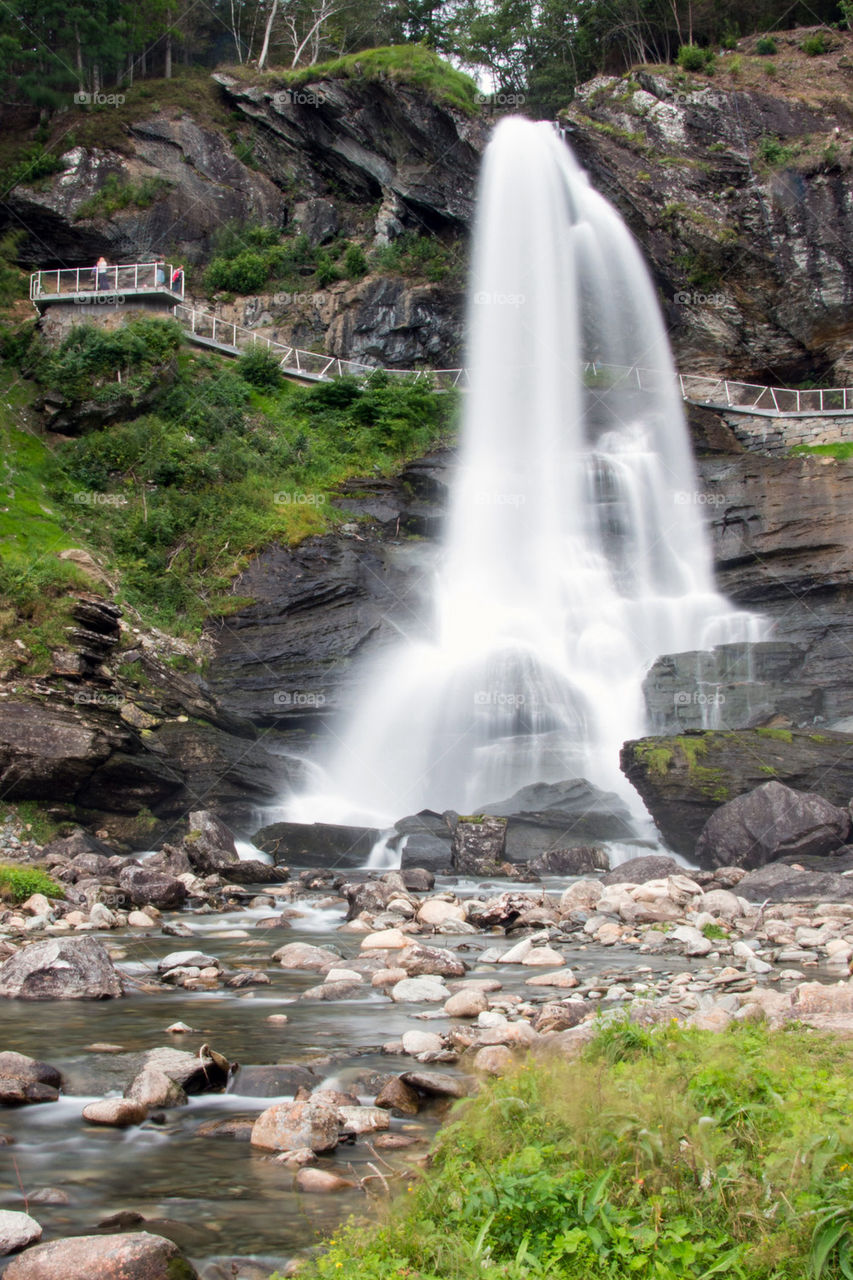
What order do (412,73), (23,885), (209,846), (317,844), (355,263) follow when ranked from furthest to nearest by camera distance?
(355,263) < (412,73) < (317,844) < (209,846) < (23,885)

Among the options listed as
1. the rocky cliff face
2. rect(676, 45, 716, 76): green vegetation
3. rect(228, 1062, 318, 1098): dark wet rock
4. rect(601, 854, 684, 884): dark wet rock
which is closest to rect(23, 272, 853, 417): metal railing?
the rocky cliff face

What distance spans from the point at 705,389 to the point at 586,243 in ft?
26.4

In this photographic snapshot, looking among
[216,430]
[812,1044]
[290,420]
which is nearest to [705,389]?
[290,420]

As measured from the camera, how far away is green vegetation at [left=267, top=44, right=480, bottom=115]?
1519 inches

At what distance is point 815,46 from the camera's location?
131ft

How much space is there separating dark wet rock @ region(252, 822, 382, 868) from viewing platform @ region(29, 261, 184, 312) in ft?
73.7

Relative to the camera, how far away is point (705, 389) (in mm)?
37219

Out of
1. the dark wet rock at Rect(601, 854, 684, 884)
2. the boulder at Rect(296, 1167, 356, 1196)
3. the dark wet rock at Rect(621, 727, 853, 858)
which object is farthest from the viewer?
the dark wet rock at Rect(621, 727, 853, 858)

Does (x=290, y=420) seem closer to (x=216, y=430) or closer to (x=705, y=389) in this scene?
(x=216, y=430)

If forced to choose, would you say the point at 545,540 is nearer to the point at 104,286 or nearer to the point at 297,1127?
the point at 104,286

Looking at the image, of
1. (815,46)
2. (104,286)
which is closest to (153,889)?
(104,286)

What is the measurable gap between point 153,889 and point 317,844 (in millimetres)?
5227

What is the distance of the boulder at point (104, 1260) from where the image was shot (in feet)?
11.8

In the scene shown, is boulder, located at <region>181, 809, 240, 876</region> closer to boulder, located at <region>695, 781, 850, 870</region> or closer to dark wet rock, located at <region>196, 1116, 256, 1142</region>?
boulder, located at <region>695, 781, 850, 870</region>
